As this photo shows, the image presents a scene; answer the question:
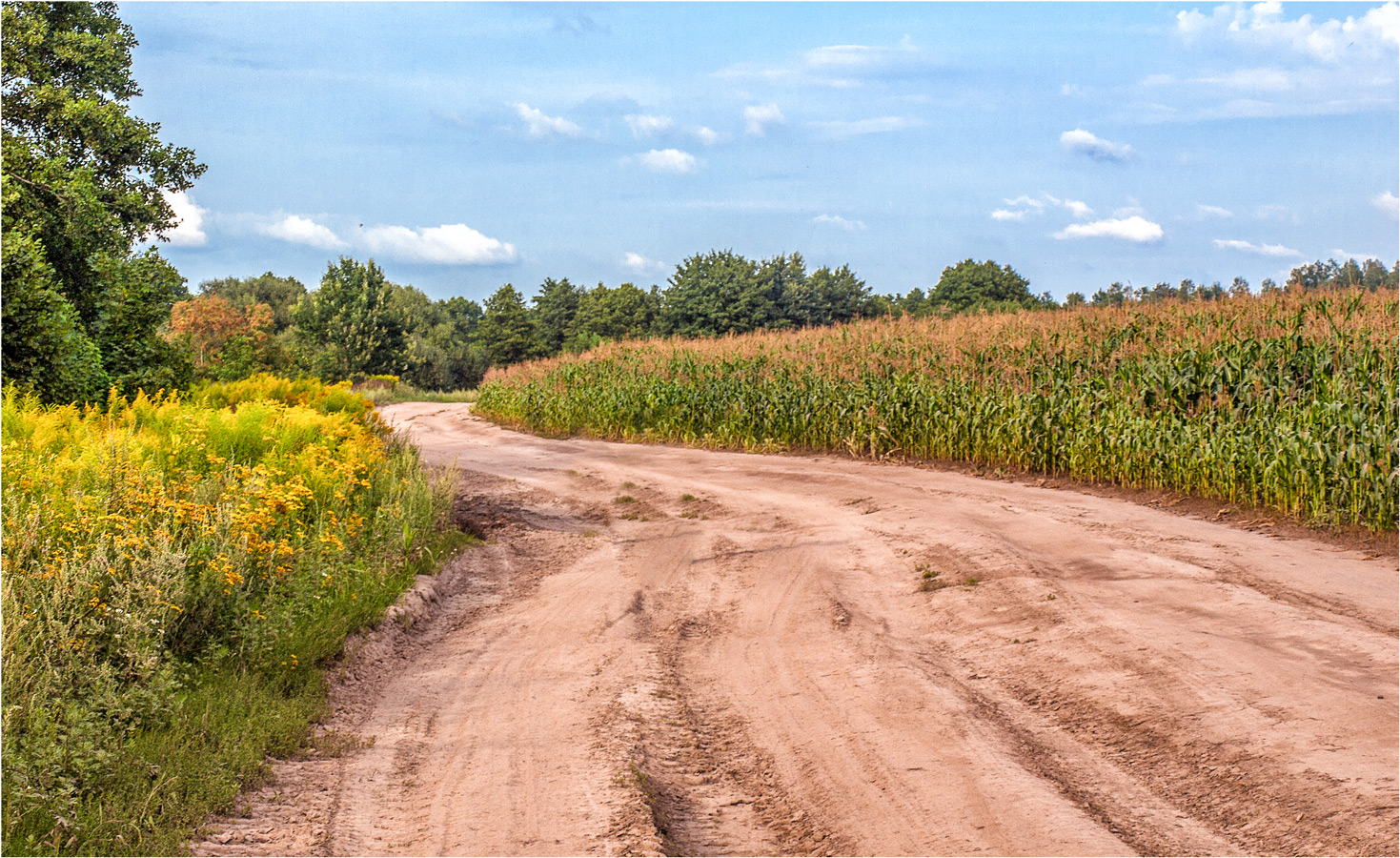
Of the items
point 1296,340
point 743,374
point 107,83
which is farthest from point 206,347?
point 1296,340

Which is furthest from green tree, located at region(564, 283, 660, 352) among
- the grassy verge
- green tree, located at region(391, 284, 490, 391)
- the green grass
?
the grassy verge

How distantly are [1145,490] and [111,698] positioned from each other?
1207 centimetres

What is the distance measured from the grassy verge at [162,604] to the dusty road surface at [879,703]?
14.9 inches

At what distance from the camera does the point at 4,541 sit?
18.4 ft

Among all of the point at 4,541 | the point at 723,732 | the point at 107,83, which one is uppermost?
the point at 107,83

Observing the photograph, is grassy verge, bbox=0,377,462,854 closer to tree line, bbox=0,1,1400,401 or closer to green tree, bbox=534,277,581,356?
tree line, bbox=0,1,1400,401

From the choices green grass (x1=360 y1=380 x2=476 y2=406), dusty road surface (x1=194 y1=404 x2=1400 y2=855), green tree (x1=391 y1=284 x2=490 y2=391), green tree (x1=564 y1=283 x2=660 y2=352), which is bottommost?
dusty road surface (x1=194 y1=404 x2=1400 y2=855)

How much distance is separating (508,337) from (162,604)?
66.5 meters

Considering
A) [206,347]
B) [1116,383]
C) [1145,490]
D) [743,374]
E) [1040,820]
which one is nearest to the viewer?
[1040,820]

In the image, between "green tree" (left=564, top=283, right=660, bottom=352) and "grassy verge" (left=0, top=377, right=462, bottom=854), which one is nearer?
"grassy verge" (left=0, top=377, right=462, bottom=854)

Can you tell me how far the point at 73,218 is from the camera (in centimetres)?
1126

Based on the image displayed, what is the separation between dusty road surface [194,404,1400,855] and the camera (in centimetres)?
411

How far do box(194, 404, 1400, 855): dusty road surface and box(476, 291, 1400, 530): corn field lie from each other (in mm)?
1610

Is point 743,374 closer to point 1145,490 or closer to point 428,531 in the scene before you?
point 1145,490
